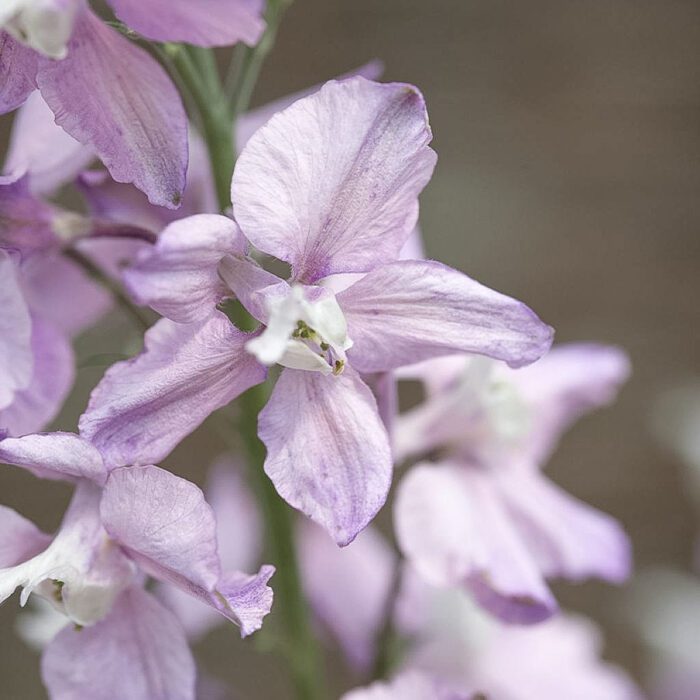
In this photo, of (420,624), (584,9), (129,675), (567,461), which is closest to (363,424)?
(129,675)

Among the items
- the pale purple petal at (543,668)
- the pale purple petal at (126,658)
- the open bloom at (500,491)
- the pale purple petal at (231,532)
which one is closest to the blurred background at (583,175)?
the pale purple petal at (231,532)

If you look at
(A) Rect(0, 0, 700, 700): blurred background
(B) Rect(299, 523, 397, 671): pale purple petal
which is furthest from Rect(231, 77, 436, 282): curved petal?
(A) Rect(0, 0, 700, 700): blurred background

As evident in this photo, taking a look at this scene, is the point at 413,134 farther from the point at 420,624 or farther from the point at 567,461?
the point at 567,461

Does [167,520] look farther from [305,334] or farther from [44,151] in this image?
[44,151]

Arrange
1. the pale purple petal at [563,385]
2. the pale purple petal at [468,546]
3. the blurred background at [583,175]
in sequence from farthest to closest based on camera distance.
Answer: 1. the blurred background at [583,175]
2. the pale purple petal at [563,385]
3. the pale purple petal at [468,546]

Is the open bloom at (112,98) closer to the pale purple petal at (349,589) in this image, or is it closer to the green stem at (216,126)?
the green stem at (216,126)

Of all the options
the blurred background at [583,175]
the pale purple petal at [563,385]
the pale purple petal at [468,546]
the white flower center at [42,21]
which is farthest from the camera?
the blurred background at [583,175]

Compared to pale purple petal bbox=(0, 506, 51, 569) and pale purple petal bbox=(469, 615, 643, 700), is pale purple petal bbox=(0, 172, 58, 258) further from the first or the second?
pale purple petal bbox=(469, 615, 643, 700)
